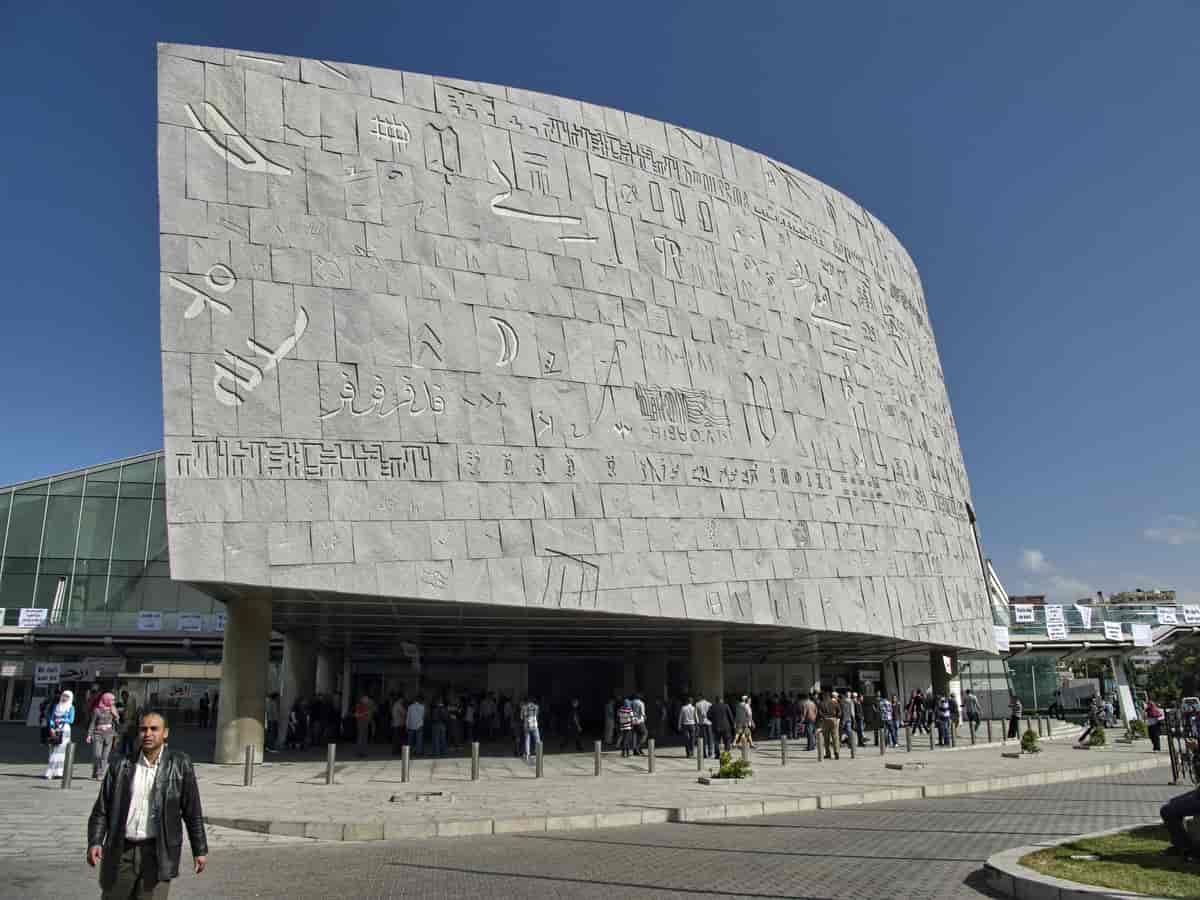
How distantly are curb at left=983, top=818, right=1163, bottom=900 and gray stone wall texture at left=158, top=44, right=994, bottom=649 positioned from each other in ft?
40.6

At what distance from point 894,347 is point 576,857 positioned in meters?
25.5

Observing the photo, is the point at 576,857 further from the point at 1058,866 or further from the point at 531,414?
the point at 531,414

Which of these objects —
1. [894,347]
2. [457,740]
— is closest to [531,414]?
[457,740]

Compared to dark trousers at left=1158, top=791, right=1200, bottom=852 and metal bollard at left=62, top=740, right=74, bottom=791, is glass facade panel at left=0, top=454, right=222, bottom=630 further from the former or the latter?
dark trousers at left=1158, top=791, right=1200, bottom=852

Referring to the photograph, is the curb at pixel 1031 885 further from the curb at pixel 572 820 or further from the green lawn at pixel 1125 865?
the curb at pixel 572 820

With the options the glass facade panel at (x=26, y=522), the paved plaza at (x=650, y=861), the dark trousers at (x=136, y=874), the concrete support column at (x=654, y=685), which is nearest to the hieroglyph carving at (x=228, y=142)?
the paved plaza at (x=650, y=861)

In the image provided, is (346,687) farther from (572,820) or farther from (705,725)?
(572,820)

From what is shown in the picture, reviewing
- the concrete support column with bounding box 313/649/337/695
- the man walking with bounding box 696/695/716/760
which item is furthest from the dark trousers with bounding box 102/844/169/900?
the concrete support column with bounding box 313/649/337/695

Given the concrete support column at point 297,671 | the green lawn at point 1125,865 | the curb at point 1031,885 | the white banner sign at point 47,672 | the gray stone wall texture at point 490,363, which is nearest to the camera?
the curb at point 1031,885

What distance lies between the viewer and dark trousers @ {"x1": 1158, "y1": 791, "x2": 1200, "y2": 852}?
799 cm

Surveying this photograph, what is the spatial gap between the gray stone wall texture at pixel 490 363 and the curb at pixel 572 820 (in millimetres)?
6755

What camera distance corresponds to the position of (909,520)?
28734mm

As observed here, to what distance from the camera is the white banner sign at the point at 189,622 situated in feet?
109

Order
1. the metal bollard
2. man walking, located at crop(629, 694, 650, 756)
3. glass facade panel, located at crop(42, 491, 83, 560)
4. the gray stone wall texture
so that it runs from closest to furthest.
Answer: the metal bollard, the gray stone wall texture, man walking, located at crop(629, 694, 650, 756), glass facade panel, located at crop(42, 491, 83, 560)
